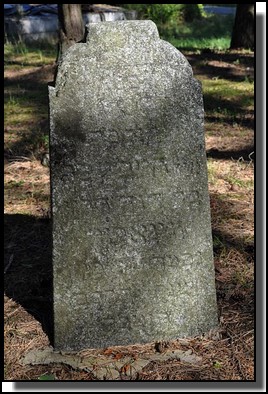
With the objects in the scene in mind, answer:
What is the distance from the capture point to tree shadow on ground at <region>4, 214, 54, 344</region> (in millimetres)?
4039

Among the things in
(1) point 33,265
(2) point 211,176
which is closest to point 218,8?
(2) point 211,176

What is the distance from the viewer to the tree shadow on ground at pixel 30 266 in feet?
13.3

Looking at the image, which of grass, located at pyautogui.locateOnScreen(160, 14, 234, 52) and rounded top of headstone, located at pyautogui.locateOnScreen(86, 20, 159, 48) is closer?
rounded top of headstone, located at pyautogui.locateOnScreen(86, 20, 159, 48)

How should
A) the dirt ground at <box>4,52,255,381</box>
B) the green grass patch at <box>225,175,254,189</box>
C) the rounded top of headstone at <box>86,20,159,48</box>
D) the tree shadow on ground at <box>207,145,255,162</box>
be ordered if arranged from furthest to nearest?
the tree shadow on ground at <box>207,145,255,162</box>
the green grass patch at <box>225,175,254,189</box>
the dirt ground at <box>4,52,255,381</box>
the rounded top of headstone at <box>86,20,159,48</box>

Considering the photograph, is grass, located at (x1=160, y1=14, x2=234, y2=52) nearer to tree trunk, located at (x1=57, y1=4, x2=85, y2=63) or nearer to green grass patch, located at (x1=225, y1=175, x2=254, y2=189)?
tree trunk, located at (x1=57, y1=4, x2=85, y2=63)

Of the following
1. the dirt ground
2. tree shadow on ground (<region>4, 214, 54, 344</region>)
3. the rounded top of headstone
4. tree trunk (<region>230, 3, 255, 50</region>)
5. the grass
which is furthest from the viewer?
the grass

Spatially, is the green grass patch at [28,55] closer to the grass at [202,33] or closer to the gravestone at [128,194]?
the grass at [202,33]

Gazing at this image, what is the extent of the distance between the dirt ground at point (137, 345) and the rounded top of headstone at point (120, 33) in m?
1.65

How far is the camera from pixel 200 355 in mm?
3572

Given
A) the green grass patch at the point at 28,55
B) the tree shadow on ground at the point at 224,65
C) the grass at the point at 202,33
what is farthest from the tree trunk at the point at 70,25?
the grass at the point at 202,33

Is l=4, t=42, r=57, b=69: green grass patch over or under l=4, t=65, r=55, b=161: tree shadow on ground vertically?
under

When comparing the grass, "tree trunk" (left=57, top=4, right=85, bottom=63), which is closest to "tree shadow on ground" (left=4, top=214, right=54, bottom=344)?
"tree trunk" (left=57, top=4, right=85, bottom=63)

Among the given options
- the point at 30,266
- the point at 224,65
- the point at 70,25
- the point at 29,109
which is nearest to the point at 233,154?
the point at 30,266

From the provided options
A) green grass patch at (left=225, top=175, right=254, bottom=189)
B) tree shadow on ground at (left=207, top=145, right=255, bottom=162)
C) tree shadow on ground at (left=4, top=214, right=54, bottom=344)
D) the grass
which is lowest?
the grass
